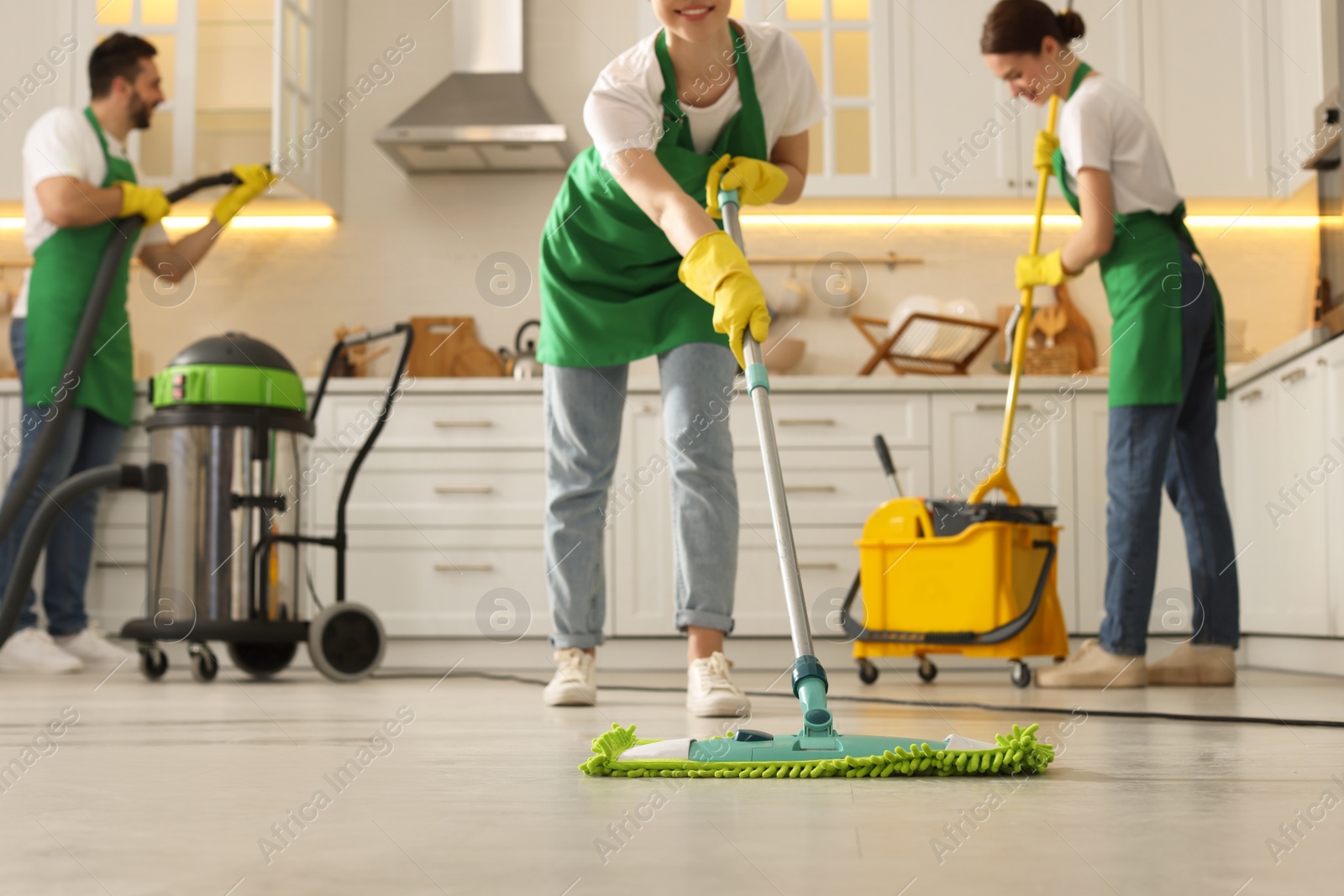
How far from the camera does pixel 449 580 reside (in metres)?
3.54

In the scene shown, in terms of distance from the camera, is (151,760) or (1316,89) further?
(1316,89)

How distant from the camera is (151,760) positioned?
124 cm

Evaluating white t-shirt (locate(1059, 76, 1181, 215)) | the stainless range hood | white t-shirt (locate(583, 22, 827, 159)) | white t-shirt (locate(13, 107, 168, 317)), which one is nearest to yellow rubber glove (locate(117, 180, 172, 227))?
white t-shirt (locate(13, 107, 168, 317))

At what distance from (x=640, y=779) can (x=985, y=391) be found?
2.63 metres

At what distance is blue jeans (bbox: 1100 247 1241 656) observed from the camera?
2.42m

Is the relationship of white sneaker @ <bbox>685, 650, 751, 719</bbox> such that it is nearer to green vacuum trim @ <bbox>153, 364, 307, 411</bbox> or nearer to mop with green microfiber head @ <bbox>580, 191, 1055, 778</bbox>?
mop with green microfiber head @ <bbox>580, 191, 1055, 778</bbox>

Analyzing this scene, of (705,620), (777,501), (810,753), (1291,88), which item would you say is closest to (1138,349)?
(705,620)

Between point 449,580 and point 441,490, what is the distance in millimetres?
249

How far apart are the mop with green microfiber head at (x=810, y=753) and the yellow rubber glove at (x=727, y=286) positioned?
0.35 metres

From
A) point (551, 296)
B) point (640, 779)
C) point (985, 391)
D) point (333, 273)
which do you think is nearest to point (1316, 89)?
point (985, 391)

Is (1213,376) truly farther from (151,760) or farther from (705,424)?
(151,760)

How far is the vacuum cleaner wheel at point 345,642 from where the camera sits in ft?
8.98

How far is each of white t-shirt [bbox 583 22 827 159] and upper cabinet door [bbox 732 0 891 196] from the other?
204cm
